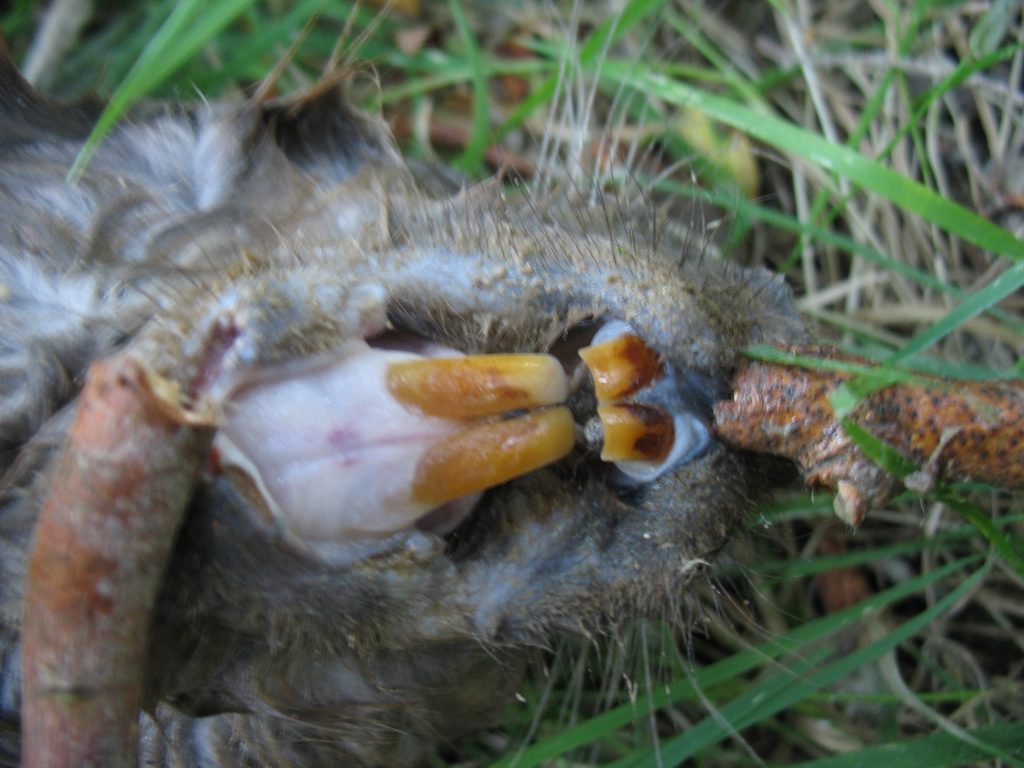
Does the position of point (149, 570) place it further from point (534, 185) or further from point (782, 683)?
point (782, 683)

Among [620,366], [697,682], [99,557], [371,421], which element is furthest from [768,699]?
[99,557]

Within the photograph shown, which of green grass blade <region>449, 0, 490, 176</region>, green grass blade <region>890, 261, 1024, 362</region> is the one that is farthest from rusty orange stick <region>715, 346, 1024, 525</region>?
green grass blade <region>449, 0, 490, 176</region>

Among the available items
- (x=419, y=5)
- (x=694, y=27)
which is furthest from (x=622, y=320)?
(x=419, y=5)

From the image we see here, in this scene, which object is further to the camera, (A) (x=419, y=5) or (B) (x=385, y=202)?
(A) (x=419, y=5)

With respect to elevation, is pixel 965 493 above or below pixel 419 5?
below

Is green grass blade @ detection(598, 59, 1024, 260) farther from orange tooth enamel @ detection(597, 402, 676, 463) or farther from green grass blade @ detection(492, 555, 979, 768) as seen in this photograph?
orange tooth enamel @ detection(597, 402, 676, 463)

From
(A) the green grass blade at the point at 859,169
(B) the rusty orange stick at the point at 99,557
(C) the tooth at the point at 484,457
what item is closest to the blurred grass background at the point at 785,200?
(A) the green grass blade at the point at 859,169
